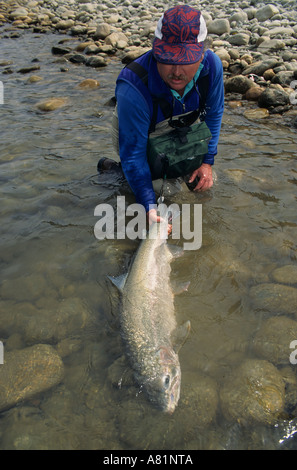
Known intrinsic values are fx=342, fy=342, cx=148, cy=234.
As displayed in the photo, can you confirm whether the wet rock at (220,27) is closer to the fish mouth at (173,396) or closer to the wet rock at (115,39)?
the wet rock at (115,39)

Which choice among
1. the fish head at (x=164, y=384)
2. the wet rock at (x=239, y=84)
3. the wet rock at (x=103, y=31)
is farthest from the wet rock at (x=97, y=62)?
the fish head at (x=164, y=384)

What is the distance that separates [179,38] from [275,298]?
2.96 metres

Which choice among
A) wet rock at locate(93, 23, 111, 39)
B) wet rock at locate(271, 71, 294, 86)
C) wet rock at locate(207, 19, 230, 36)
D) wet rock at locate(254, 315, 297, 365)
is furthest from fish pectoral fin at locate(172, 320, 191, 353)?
wet rock at locate(93, 23, 111, 39)

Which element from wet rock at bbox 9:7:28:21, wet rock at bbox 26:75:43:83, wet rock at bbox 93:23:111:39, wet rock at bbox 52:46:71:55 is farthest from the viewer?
wet rock at bbox 9:7:28:21

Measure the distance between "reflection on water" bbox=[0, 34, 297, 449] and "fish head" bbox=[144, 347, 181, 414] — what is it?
93mm

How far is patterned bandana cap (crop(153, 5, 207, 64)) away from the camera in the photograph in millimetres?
3486

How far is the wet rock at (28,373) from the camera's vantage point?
3104 millimetres

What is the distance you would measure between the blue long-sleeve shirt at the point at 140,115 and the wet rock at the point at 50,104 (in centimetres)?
577

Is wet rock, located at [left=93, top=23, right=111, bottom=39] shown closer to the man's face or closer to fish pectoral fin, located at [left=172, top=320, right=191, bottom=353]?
the man's face

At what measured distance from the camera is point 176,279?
4262 mm

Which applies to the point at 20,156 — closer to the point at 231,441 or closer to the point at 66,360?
the point at 66,360

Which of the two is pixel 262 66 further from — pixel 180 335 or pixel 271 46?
pixel 180 335

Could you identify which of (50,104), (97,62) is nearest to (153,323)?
(50,104)

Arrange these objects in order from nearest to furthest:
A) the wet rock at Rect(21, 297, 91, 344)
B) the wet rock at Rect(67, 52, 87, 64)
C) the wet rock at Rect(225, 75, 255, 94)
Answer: the wet rock at Rect(21, 297, 91, 344)
the wet rock at Rect(225, 75, 255, 94)
the wet rock at Rect(67, 52, 87, 64)
